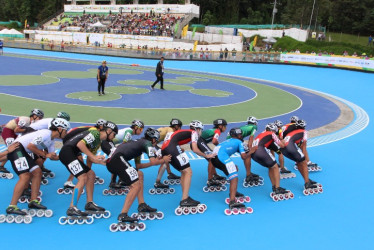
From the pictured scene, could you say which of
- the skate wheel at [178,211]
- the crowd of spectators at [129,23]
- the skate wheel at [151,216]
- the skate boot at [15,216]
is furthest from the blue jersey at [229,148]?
the crowd of spectators at [129,23]

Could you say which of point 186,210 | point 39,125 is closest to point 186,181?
point 186,210

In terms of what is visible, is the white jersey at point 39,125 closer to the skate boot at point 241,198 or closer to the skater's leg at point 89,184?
the skater's leg at point 89,184

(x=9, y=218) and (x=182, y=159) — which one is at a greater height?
(x=182, y=159)

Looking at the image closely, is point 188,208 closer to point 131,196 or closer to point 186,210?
point 186,210

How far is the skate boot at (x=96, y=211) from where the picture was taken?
22.2 ft

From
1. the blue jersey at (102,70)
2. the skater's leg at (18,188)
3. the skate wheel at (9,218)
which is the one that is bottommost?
the skate wheel at (9,218)

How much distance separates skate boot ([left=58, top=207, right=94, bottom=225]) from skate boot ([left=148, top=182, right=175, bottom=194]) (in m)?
1.92

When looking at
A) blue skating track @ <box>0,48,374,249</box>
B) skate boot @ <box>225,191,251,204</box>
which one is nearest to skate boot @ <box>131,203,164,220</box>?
blue skating track @ <box>0,48,374,249</box>

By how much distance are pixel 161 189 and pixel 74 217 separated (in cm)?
226

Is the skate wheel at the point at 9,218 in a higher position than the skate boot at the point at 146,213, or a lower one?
lower

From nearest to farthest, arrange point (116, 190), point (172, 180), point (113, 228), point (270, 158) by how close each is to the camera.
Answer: point (113, 228) < point (116, 190) < point (270, 158) < point (172, 180)

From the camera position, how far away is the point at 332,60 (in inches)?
1512

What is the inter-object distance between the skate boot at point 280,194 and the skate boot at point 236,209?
3.08 feet

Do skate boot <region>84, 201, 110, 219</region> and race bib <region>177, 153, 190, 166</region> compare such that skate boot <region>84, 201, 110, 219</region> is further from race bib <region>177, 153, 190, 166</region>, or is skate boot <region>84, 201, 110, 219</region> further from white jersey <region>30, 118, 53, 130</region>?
white jersey <region>30, 118, 53, 130</region>
